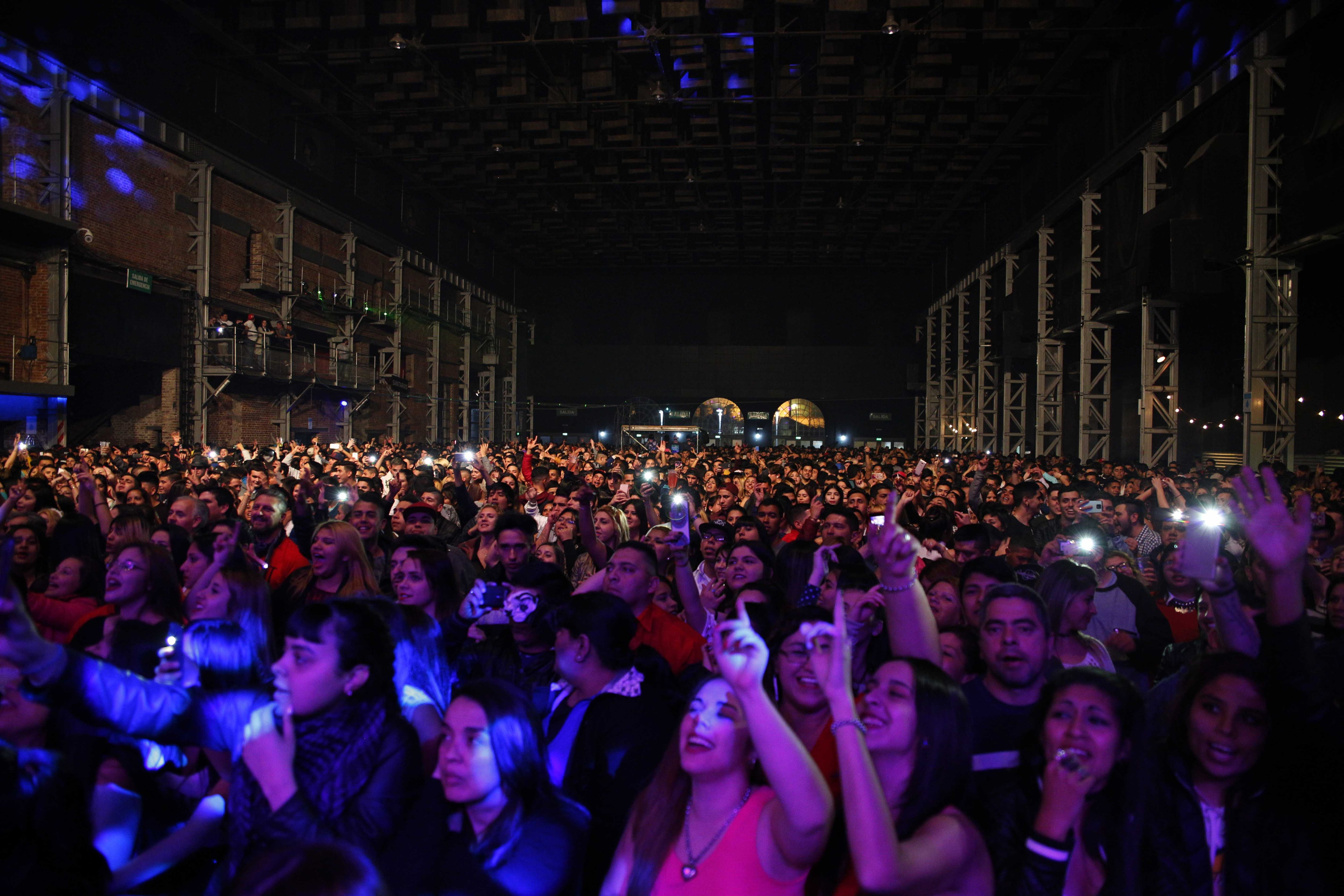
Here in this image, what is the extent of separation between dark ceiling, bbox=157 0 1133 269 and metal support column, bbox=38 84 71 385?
4.31 meters

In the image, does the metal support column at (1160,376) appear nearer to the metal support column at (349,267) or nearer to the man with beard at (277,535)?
the man with beard at (277,535)

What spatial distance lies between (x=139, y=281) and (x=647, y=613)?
2028cm

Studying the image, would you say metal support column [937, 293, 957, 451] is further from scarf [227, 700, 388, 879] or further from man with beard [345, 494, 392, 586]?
scarf [227, 700, 388, 879]

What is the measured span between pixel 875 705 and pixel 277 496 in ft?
17.1

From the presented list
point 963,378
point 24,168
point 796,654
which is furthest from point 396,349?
point 796,654

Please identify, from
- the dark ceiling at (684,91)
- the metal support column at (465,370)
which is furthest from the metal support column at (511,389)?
the dark ceiling at (684,91)

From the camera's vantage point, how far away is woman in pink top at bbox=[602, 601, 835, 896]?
183 cm

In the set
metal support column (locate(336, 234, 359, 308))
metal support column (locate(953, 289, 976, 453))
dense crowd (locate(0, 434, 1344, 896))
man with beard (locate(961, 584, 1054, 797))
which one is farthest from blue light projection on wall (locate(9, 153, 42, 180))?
metal support column (locate(953, 289, 976, 453))

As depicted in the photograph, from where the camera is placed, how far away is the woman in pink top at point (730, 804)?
1831 millimetres

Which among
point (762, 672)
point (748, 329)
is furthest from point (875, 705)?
point (748, 329)

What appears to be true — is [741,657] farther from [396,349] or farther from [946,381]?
[946,381]

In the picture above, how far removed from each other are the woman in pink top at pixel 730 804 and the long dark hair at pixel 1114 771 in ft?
2.36

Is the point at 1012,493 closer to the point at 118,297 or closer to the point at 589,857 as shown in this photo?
the point at 589,857

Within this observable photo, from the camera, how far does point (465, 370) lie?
40.2 m
